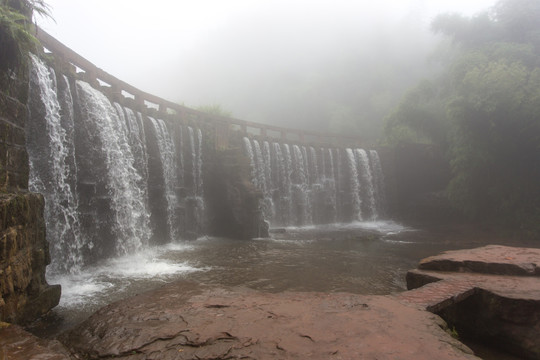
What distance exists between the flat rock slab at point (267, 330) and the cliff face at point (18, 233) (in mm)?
846

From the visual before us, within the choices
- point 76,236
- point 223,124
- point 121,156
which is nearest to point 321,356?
point 76,236

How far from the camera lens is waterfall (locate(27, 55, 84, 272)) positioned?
7711 millimetres

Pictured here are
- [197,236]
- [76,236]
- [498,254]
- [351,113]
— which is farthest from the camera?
[351,113]

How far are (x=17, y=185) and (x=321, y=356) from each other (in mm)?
4378

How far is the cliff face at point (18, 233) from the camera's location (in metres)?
3.71

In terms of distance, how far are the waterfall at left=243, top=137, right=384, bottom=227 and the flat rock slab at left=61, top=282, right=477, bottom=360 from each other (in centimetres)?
1410

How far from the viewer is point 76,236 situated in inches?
338

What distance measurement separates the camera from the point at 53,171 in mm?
7969

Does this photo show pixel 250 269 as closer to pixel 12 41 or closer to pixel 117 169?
pixel 117 169

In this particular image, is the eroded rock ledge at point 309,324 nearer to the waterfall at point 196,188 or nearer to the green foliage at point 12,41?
the green foliage at point 12,41

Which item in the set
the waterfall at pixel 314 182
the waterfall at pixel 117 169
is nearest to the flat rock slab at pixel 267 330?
the waterfall at pixel 117 169

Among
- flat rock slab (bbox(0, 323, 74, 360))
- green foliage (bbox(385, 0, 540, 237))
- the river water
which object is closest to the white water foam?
the river water

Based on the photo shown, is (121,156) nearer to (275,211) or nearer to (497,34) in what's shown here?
(275,211)

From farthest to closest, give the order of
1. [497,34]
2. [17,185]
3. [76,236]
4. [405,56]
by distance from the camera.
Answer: [405,56] → [497,34] → [76,236] → [17,185]
